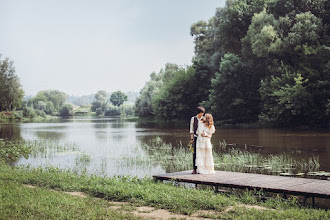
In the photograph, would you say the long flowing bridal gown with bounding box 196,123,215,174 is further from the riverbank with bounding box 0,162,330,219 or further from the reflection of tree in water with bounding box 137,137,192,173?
the reflection of tree in water with bounding box 137,137,192,173

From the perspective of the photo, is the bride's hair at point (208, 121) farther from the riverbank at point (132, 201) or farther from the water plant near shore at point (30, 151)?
the water plant near shore at point (30, 151)

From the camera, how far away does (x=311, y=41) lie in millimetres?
39688

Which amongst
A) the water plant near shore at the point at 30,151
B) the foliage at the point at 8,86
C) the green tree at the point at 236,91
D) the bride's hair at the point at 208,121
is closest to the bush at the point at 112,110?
the foliage at the point at 8,86

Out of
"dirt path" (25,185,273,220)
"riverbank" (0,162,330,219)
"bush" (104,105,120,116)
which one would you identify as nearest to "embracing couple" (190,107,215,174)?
"riverbank" (0,162,330,219)

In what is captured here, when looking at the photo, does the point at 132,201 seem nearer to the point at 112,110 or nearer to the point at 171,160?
the point at 171,160

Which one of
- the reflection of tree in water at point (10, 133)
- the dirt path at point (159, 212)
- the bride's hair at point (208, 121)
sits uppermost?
the bride's hair at point (208, 121)

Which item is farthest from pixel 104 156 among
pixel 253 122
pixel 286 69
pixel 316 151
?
pixel 253 122

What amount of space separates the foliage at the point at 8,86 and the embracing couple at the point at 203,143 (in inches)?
3392

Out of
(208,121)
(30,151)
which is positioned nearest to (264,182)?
(208,121)

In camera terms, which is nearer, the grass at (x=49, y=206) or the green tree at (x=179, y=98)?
the grass at (x=49, y=206)

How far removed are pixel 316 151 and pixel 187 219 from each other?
672 inches

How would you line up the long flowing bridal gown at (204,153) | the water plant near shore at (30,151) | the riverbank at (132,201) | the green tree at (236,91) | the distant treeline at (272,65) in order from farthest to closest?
the green tree at (236,91)
the distant treeline at (272,65)
the water plant near shore at (30,151)
the long flowing bridal gown at (204,153)
the riverbank at (132,201)

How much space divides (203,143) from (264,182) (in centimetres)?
259

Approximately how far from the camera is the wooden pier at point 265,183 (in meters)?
9.18
